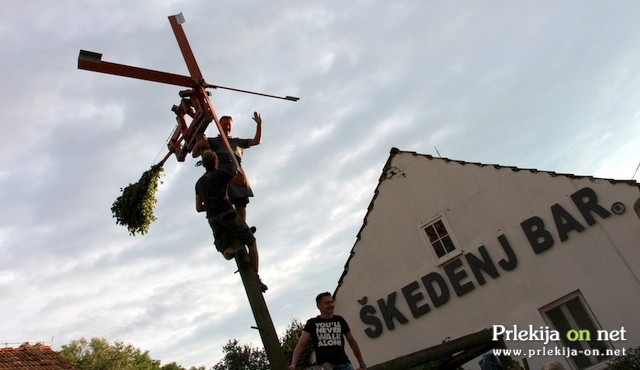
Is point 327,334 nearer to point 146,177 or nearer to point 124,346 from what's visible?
point 146,177

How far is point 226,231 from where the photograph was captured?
4184 millimetres

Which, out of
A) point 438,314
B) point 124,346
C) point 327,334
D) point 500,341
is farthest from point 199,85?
point 124,346

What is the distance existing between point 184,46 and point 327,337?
18.8ft

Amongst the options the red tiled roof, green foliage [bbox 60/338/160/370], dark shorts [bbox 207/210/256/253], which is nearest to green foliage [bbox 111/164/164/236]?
dark shorts [bbox 207/210/256/253]

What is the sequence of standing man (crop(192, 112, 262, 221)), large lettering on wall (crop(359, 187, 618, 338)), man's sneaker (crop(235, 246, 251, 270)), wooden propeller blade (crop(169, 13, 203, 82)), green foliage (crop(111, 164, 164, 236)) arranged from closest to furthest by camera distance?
man's sneaker (crop(235, 246, 251, 270)), standing man (crop(192, 112, 262, 221)), green foliage (crop(111, 164, 164, 236)), wooden propeller blade (crop(169, 13, 203, 82)), large lettering on wall (crop(359, 187, 618, 338))

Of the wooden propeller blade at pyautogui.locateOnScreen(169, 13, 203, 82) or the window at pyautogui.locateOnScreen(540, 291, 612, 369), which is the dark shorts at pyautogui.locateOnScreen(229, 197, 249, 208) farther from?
the window at pyautogui.locateOnScreen(540, 291, 612, 369)

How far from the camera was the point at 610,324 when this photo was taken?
31.4 ft

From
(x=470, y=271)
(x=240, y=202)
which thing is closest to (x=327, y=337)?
(x=240, y=202)

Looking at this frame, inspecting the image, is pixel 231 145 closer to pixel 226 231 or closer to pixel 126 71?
pixel 226 231

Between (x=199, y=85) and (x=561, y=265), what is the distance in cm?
898

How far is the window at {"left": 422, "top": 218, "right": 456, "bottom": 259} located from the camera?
1184 centimetres

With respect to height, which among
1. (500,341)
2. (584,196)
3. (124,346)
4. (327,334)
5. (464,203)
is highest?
(124,346)

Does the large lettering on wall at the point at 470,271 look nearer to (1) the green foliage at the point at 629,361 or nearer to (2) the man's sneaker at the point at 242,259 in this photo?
(1) the green foliage at the point at 629,361

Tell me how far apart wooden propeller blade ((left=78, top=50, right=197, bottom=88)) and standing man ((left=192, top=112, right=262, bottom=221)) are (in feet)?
4.09
